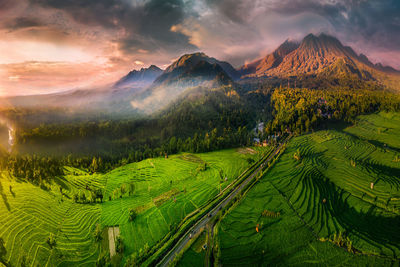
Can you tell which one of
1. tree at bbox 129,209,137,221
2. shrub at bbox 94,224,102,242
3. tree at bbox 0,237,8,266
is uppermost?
tree at bbox 0,237,8,266

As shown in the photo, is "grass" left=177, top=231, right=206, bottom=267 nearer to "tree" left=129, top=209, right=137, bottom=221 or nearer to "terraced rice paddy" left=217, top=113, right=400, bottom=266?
"terraced rice paddy" left=217, top=113, right=400, bottom=266

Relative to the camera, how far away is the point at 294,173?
102 m

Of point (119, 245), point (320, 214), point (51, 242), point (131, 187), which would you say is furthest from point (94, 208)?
point (320, 214)

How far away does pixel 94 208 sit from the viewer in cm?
8638

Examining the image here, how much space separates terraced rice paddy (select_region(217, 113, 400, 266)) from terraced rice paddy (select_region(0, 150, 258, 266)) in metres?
24.1

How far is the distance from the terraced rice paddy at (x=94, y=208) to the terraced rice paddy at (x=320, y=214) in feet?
79.0

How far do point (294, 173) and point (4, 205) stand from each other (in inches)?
5569

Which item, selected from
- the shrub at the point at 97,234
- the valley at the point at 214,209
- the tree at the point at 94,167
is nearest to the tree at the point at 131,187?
the valley at the point at 214,209

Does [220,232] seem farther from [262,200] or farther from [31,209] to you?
[31,209]

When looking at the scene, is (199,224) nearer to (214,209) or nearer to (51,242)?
(214,209)

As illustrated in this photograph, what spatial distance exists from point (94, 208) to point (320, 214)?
99616 millimetres

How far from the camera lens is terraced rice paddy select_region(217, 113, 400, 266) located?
53.1m

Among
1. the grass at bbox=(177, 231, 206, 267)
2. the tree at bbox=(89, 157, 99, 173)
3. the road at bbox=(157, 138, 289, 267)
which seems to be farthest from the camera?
the tree at bbox=(89, 157, 99, 173)

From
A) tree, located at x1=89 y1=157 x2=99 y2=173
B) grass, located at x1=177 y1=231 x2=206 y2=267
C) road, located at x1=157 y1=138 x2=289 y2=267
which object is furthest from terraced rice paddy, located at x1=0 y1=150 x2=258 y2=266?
grass, located at x1=177 y1=231 x2=206 y2=267
